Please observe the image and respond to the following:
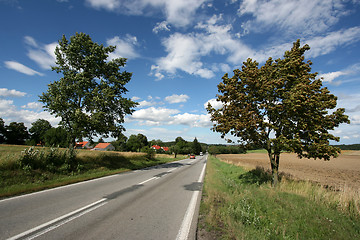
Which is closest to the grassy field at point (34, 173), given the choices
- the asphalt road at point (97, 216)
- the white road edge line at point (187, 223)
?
the asphalt road at point (97, 216)

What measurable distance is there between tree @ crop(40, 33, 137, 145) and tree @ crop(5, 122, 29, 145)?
5443cm

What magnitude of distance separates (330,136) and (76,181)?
13022 millimetres

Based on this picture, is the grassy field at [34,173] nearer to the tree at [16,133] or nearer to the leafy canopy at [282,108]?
the leafy canopy at [282,108]

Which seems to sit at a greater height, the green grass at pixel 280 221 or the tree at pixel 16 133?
the tree at pixel 16 133

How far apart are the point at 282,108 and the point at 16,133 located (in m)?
73.7

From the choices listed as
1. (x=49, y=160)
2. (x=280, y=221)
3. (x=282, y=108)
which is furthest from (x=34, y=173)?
(x=282, y=108)

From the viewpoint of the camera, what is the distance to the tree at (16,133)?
168 ft

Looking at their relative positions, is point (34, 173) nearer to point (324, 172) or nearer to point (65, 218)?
point (65, 218)

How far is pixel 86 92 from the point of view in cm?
Result: 1650

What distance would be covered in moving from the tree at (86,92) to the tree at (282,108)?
11.6 m

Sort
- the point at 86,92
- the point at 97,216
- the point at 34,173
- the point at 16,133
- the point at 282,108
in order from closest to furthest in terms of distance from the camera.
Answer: the point at 97,216 < the point at 282,108 < the point at 34,173 < the point at 86,92 < the point at 16,133

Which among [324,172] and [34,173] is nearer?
[34,173]

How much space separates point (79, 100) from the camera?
16.4 metres

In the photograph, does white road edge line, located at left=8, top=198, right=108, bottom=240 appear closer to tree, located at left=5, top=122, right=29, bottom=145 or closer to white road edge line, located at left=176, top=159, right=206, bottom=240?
white road edge line, located at left=176, top=159, right=206, bottom=240
